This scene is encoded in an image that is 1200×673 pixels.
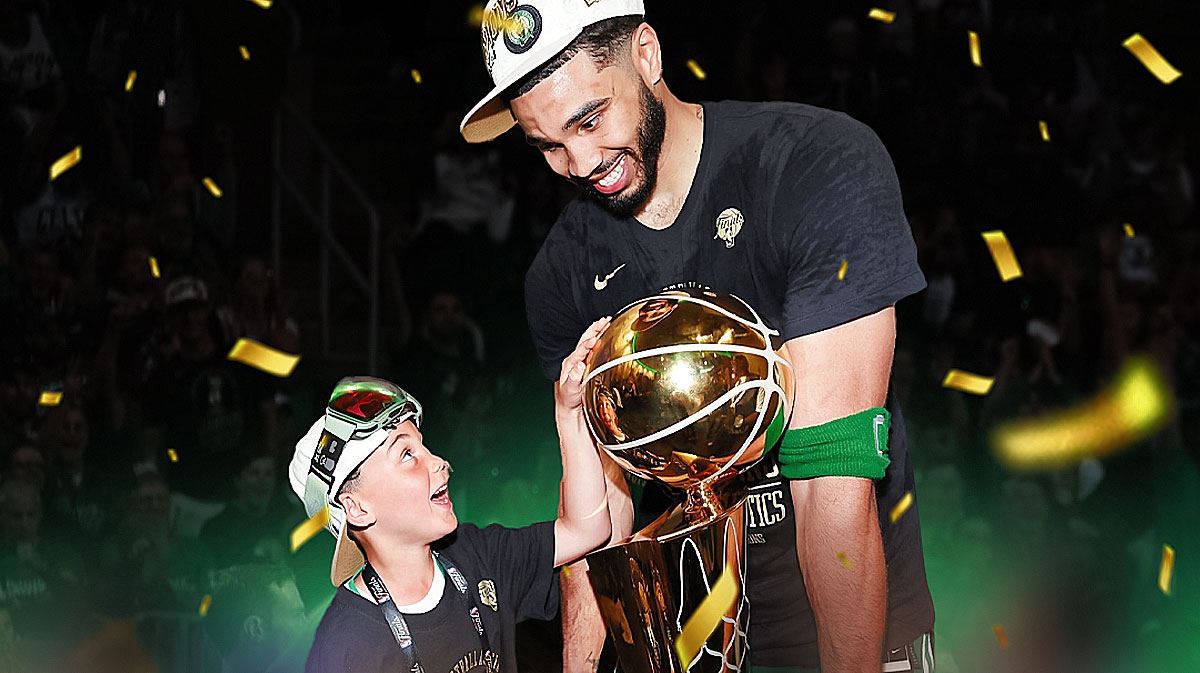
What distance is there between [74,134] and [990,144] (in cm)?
306

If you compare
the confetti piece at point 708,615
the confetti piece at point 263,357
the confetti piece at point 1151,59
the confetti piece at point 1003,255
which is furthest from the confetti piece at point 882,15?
the confetti piece at point 708,615

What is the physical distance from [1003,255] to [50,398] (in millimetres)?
3011

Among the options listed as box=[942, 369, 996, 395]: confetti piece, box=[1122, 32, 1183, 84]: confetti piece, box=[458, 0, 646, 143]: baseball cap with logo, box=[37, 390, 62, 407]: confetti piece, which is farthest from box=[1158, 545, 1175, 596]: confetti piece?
box=[37, 390, 62, 407]: confetti piece

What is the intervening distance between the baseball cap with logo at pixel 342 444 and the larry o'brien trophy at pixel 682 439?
1.82ft

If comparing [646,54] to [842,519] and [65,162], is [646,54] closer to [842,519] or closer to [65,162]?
[842,519]

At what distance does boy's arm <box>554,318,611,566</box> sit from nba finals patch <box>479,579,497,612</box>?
4.3 inches

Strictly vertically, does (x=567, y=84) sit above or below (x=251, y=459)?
above

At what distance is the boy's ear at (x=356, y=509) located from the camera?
1.76 meters

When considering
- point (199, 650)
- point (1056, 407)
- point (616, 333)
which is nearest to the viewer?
point (616, 333)

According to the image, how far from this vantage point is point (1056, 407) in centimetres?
373

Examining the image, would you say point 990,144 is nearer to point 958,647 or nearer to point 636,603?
point 958,647

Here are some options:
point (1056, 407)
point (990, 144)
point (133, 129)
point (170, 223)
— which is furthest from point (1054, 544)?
point (133, 129)

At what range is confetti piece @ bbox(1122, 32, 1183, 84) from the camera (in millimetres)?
4156

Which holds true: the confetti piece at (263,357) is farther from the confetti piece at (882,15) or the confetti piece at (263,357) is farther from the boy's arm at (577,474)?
the confetti piece at (882,15)
